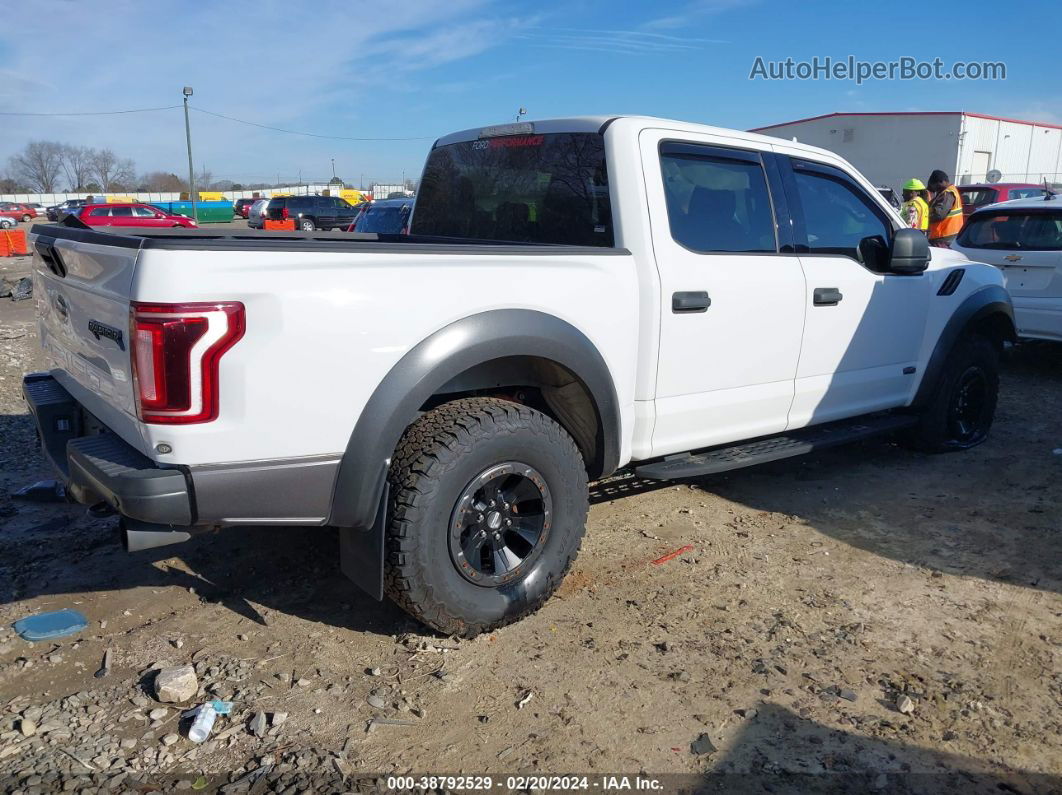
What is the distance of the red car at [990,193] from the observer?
1555 cm

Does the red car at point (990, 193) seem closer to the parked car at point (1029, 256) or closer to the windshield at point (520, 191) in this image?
the parked car at point (1029, 256)

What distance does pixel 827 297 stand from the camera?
13.9 ft

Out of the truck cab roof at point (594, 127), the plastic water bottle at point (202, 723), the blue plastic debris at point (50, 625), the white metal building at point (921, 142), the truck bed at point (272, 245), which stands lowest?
the plastic water bottle at point (202, 723)

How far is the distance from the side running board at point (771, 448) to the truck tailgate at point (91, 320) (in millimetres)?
2167

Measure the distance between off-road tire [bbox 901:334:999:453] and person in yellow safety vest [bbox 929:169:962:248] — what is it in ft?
13.0

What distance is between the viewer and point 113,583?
369 cm

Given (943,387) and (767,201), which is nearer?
(767,201)

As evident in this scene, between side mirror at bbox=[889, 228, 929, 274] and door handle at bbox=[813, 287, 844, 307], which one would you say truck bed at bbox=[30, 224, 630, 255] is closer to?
door handle at bbox=[813, 287, 844, 307]

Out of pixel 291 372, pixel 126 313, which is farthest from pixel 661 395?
pixel 126 313

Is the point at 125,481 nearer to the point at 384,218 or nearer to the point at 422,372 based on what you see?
the point at 422,372

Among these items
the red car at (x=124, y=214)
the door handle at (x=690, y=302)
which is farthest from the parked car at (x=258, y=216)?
the door handle at (x=690, y=302)

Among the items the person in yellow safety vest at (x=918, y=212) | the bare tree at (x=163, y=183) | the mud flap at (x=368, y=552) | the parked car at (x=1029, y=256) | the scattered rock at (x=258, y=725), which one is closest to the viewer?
the scattered rock at (x=258, y=725)

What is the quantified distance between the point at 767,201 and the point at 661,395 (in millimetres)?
1231

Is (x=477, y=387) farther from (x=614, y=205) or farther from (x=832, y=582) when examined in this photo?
(x=832, y=582)
